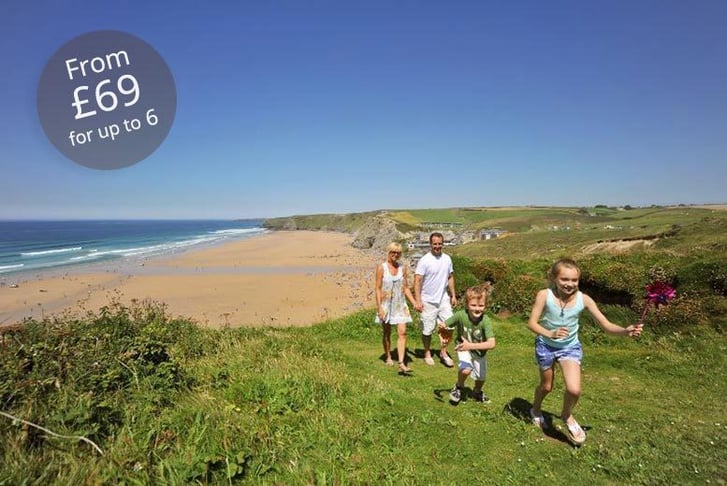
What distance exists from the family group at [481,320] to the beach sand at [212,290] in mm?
10020

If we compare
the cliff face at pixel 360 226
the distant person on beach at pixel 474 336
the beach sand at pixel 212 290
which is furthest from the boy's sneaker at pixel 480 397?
the cliff face at pixel 360 226

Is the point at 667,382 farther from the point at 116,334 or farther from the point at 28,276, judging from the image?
the point at 28,276

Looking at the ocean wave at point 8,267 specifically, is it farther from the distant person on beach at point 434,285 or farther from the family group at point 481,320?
the distant person on beach at point 434,285

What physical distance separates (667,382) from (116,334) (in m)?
9.69

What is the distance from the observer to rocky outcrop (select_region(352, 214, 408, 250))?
68.9 metres

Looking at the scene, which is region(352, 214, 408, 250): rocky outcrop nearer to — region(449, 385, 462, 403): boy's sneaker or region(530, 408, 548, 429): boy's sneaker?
region(449, 385, 462, 403): boy's sneaker

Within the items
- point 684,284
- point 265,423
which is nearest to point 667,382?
point 684,284

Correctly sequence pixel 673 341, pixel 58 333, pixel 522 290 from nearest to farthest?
pixel 58 333 → pixel 673 341 → pixel 522 290

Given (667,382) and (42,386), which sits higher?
Answer: (42,386)

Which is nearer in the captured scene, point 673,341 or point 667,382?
point 667,382

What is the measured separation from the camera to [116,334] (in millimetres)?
5797

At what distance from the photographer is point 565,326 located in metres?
4.44

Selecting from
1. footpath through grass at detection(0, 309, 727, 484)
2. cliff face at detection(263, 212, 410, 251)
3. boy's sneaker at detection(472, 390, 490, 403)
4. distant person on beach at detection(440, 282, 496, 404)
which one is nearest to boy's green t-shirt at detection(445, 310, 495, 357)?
distant person on beach at detection(440, 282, 496, 404)

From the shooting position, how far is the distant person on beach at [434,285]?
7.33 m
